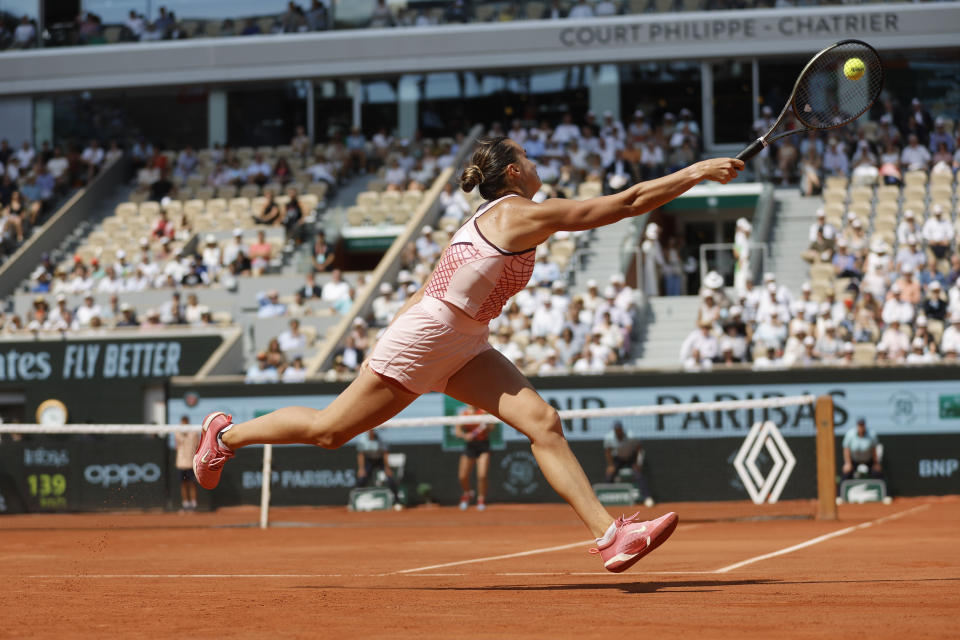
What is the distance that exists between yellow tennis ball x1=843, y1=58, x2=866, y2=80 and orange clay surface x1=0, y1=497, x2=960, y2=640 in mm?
2480

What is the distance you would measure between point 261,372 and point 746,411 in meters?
7.43

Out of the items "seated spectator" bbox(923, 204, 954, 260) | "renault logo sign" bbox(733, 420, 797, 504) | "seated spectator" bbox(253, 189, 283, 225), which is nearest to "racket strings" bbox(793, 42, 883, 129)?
"renault logo sign" bbox(733, 420, 797, 504)

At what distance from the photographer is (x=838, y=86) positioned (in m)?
6.69

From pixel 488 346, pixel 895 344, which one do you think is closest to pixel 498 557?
pixel 488 346

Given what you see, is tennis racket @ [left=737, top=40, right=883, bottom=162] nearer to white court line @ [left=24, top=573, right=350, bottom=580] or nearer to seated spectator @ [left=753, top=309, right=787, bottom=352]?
white court line @ [left=24, top=573, right=350, bottom=580]

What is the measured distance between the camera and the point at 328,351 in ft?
65.4

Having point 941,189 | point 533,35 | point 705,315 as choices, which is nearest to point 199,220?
→ point 533,35

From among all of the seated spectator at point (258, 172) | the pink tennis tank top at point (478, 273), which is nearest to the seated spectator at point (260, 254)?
the seated spectator at point (258, 172)

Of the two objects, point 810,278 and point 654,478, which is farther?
point 810,278

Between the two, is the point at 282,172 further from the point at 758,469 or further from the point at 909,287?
the point at 758,469

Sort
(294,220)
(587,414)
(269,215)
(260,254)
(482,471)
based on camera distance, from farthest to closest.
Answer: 1. (269,215)
2. (294,220)
3. (260,254)
4. (482,471)
5. (587,414)

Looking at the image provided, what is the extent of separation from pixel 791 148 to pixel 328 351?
417 inches

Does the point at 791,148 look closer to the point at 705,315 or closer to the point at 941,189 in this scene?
the point at 941,189

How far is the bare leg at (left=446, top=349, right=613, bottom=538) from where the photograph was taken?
18.8 feet
